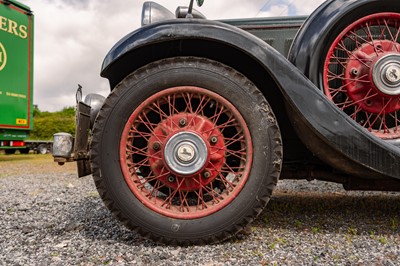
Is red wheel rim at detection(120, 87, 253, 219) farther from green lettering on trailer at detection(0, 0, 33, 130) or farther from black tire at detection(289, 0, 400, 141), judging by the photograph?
green lettering on trailer at detection(0, 0, 33, 130)

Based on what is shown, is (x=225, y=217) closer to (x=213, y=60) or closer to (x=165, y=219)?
(x=165, y=219)

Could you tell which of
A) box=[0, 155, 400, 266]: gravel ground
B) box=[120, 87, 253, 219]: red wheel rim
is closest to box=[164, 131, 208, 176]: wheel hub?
box=[120, 87, 253, 219]: red wheel rim

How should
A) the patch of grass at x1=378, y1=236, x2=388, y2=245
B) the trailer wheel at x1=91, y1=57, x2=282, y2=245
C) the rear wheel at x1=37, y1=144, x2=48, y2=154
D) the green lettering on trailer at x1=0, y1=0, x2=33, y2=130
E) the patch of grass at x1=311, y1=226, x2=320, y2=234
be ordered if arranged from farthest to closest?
the rear wheel at x1=37, y1=144, x2=48, y2=154
the green lettering on trailer at x1=0, y1=0, x2=33, y2=130
the patch of grass at x1=311, y1=226, x2=320, y2=234
the patch of grass at x1=378, y1=236, x2=388, y2=245
the trailer wheel at x1=91, y1=57, x2=282, y2=245

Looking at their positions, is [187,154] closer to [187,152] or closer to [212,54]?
[187,152]

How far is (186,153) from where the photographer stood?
1896mm

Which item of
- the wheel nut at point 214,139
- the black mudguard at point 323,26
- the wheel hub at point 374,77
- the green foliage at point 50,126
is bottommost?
the wheel nut at point 214,139

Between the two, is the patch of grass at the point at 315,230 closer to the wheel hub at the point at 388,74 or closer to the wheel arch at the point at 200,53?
the wheel arch at the point at 200,53

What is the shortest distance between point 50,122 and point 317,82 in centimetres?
2279

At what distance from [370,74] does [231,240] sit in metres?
1.26

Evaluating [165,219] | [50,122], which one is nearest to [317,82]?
[165,219]

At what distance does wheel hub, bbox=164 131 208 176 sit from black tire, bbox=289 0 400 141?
83 centimetres

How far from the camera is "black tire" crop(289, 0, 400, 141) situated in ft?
7.07

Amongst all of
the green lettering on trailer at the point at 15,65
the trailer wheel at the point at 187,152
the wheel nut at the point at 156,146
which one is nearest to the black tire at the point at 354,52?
the trailer wheel at the point at 187,152

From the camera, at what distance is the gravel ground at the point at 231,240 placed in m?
1.72
